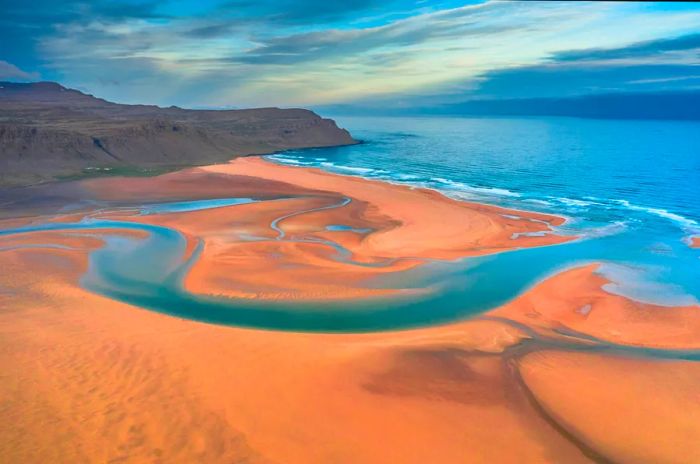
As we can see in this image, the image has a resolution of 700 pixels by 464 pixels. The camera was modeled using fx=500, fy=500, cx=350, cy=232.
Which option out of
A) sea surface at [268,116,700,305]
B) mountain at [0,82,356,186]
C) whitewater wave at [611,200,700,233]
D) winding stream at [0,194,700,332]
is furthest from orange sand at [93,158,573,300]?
mountain at [0,82,356,186]

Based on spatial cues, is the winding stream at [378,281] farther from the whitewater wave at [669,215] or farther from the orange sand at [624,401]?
the whitewater wave at [669,215]

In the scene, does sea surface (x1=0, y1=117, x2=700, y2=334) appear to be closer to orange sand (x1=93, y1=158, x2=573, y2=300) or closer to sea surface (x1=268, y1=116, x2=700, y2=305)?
sea surface (x1=268, y1=116, x2=700, y2=305)

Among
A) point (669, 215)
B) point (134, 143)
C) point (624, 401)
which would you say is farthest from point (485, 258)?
point (134, 143)

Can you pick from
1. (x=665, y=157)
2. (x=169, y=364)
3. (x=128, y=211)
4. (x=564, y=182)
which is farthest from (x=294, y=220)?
(x=665, y=157)

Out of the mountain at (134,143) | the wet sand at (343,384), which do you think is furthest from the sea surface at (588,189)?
the mountain at (134,143)

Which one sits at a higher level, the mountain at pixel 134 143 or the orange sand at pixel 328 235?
the mountain at pixel 134 143

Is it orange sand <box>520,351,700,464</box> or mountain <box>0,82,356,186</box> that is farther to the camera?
mountain <box>0,82,356,186</box>
